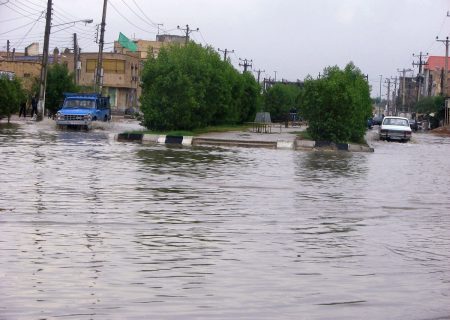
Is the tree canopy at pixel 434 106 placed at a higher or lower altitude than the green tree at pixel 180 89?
higher

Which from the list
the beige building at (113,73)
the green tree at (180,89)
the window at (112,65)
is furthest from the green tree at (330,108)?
the window at (112,65)

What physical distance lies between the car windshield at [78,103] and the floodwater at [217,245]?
26643mm

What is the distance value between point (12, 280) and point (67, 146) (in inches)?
897

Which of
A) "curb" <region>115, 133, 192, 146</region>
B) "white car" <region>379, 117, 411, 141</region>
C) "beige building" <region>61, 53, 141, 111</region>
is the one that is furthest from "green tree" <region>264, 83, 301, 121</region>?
"curb" <region>115, 133, 192, 146</region>

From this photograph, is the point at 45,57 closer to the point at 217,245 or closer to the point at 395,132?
the point at 395,132

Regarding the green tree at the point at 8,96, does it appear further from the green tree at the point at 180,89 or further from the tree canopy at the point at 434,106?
the tree canopy at the point at 434,106

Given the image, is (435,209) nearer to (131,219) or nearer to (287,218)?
(287,218)

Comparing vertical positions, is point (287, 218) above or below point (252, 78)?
below

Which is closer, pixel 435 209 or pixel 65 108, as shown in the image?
pixel 435 209

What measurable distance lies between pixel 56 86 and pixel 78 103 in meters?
14.6

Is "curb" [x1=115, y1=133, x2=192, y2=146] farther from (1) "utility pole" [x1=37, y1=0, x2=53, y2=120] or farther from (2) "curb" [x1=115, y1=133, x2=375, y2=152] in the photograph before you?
(1) "utility pole" [x1=37, y1=0, x2=53, y2=120]

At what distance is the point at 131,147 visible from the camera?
32.3 metres

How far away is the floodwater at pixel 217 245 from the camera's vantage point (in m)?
7.72

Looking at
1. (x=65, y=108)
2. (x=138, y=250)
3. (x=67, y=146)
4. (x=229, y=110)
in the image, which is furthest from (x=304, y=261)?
(x=229, y=110)
